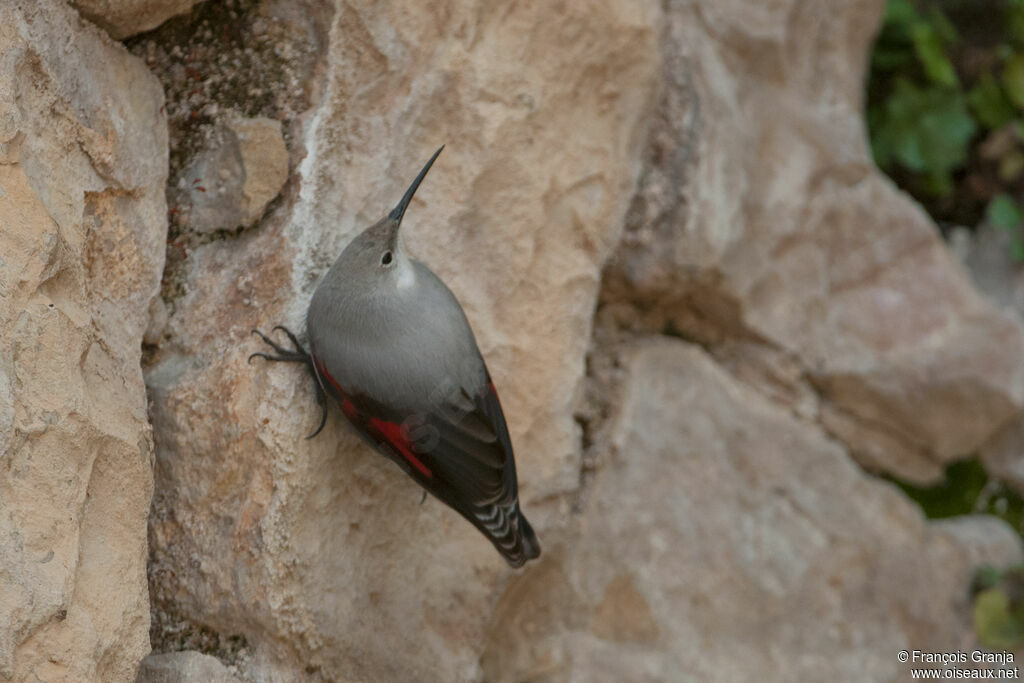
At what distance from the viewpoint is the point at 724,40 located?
307 cm

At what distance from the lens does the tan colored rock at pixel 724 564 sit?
2729 millimetres

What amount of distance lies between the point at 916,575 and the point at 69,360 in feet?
8.29

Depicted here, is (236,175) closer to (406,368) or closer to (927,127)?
(406,368)

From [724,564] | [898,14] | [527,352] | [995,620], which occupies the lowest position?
[995,620]

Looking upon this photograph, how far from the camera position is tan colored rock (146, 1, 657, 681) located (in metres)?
2.09

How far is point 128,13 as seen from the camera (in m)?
2.08

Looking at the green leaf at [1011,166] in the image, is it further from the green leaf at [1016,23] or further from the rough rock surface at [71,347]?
the rough rock surface at [71,347]

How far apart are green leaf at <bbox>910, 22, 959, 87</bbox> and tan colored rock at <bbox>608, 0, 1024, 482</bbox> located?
0.28 m

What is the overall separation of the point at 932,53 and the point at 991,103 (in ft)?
1.16

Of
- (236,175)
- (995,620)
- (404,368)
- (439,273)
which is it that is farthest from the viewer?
(995,620)

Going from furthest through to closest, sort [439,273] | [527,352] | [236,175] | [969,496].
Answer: [969,496]
[527,352]
[439,273]
[236,175]

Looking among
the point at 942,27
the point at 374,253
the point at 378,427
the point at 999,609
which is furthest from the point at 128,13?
the point at 999,609

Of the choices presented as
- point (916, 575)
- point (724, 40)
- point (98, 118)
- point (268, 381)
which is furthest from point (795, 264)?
point (98, 118)

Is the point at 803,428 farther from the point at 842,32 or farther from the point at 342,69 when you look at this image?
the point at 342,69
